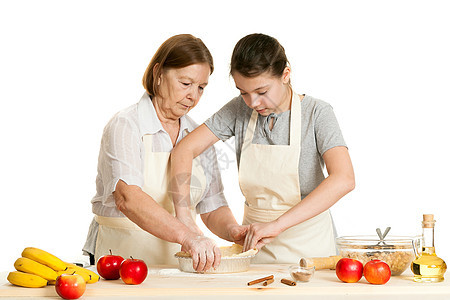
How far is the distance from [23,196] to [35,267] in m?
1.97

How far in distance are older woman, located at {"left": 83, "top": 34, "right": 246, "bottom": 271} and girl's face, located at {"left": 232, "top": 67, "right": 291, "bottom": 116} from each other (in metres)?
0.23

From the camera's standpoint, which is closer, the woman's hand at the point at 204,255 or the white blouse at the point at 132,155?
the woman's hand at the point at 204,255

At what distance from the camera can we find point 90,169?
3.46m

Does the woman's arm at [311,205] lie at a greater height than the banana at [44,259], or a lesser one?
greater

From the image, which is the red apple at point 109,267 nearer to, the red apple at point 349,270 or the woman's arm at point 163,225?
the woman's arm at point 163,225

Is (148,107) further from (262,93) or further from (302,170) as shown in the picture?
(302,170)

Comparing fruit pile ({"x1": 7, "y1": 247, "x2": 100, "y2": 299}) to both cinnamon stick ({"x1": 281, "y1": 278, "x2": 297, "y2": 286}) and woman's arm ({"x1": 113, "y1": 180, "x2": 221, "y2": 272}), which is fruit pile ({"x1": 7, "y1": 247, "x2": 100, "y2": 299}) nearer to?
woman's arm ({"x1": 113, "y1": 180, "x2": 221, "y2": 272})

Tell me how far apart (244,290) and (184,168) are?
32.2 inches

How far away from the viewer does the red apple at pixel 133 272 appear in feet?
5.28

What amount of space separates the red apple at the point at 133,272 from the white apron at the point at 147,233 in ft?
2.11

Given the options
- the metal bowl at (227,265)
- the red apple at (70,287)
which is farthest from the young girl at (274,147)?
the red apple at (70,287)

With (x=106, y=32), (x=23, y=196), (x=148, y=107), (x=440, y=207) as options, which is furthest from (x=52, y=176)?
(x=440, y=207)

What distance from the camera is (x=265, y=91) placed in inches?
83.4

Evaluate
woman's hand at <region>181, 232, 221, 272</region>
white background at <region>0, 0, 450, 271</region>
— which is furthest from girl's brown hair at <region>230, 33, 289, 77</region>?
white background at <region>0, 0, 450, 271</region>
